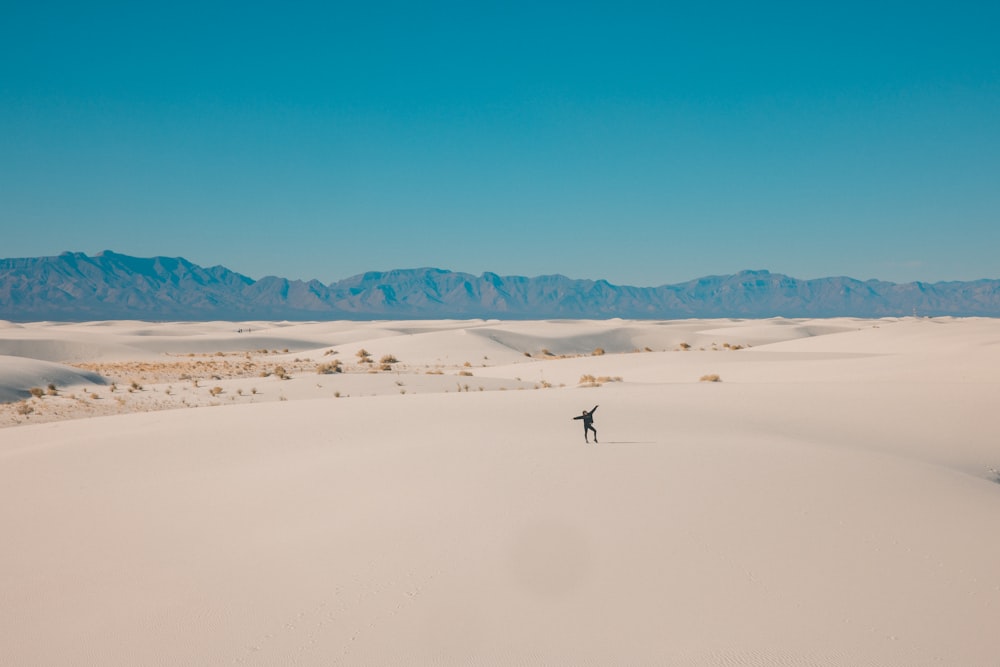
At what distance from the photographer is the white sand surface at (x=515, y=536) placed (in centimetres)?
443

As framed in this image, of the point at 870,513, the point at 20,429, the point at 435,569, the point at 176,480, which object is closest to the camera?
the point at 435,569

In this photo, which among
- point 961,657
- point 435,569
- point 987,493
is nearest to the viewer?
point 961,657

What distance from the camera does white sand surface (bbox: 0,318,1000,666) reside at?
4.43 metres

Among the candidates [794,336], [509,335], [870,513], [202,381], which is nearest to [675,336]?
[794,336]

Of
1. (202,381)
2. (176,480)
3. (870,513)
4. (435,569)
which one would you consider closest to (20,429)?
(176,480)

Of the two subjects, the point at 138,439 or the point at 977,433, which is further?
the point at 138,439

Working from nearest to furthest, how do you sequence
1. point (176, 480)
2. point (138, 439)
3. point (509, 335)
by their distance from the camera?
point (176, 480) < point (138, 439) < point (509, 335)

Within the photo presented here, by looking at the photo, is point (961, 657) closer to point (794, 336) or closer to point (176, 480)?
point (176, 480)

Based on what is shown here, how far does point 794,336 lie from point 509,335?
23.6 metres

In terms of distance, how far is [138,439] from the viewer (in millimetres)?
11039

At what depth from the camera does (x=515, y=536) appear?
230 inches

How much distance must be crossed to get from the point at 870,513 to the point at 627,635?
3.38 m

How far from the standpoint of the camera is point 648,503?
657 centimetres

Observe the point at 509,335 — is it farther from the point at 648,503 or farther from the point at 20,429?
the point at 648,503
